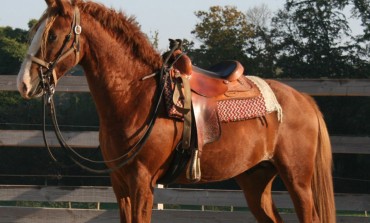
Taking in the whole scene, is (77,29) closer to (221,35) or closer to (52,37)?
(52,37)

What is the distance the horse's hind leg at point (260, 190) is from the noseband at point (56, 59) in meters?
1.83

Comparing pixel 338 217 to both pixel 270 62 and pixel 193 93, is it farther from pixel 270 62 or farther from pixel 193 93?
pixel 270 62

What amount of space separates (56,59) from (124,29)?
0.56 meters

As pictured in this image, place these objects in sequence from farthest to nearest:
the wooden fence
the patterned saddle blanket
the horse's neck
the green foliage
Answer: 1. the green foliage
2. the wooden fence
3. the patterned saddle blanket
4. the horse's neck

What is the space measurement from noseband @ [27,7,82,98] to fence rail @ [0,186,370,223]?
2.44m

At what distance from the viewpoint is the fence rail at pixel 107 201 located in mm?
6191

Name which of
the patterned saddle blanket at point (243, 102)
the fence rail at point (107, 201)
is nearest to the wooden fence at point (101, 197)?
the fence rail at point (107, 201)

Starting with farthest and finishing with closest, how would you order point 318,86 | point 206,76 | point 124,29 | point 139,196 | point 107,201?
point 107,201 → point 318,86 → point 206,76 → point 124,29 → point 139,196

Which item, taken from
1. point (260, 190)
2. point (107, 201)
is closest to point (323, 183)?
point (260, 190)

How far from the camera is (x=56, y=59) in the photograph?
3988mm

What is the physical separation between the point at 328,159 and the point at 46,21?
244 centimetres

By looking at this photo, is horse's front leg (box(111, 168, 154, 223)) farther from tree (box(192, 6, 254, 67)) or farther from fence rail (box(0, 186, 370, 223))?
tree (box(192, 6, 254, 67))

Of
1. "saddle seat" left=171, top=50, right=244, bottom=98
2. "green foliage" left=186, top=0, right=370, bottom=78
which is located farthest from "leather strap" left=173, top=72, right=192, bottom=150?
"green foliage" left=186, top=0, right=370, bottom=78

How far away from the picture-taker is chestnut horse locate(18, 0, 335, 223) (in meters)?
4.02
